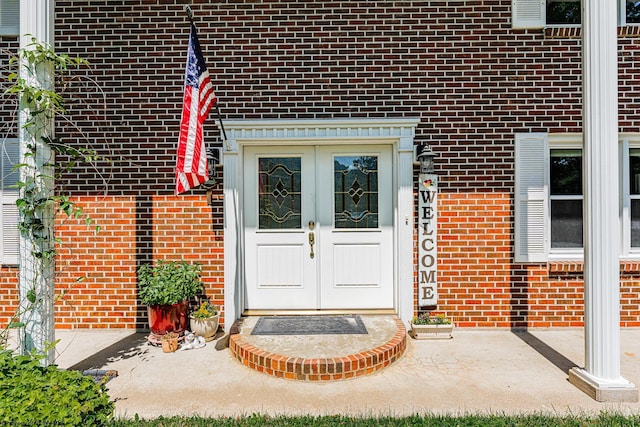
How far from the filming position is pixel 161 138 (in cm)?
415

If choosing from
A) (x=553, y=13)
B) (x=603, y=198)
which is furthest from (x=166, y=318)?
(x=553, y=13)

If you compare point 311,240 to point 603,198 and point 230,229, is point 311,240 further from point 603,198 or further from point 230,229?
point 603,198

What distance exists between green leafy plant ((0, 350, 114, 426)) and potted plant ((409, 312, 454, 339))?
9.57ft

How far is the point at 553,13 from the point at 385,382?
4563 mm

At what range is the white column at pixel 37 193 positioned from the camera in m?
2.76

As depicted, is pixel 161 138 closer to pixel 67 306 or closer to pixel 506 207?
pixel 67 306

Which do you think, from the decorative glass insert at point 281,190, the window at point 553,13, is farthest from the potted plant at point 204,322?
the window at point 553,13

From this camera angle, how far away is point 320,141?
4.16 meters

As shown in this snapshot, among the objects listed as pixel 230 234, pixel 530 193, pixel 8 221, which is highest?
pixel 530 193

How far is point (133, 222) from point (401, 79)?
3556 millimetres

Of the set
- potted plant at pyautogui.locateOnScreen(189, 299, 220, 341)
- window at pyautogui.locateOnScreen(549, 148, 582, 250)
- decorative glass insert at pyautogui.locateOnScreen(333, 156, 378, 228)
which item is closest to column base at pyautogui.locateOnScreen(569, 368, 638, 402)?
window at pyautogui.locateOnScreen(549, 148, 582, 250)

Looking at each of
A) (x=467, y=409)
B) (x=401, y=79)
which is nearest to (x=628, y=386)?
(x=467, y=409)

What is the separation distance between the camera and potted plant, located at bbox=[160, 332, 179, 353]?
3.62 metres

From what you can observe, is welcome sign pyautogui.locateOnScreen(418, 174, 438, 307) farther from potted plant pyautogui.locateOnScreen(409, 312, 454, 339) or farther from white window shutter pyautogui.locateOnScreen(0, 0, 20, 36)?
white window shutter pyautogui.locateOnScreen(0, 0, 20, 36)
